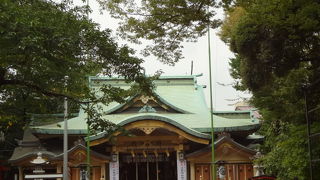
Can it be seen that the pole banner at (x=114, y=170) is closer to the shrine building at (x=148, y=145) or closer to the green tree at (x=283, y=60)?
the shrine building at (x=148, y=145)

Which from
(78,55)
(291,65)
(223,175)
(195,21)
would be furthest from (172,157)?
(78,55)

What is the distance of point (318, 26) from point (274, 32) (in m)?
2.13

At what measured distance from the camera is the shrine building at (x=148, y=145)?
19531 mm

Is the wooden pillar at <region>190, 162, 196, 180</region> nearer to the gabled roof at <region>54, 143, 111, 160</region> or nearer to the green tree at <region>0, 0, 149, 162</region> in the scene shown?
the gabled roof at <region>54, 143, 111, 160</region>

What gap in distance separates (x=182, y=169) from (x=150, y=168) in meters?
3.19

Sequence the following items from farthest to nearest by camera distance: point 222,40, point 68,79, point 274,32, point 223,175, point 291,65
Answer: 1. point 222,40
2. point 223,175
3. point 291,65
4. point 274,32
5. point 68,79

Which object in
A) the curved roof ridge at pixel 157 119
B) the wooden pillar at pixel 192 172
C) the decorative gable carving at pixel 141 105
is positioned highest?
the decorative gable carving at pixel 141 105

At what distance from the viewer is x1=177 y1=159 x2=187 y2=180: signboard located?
20.5 m

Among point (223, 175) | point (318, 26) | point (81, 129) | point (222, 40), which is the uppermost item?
point (222, 40)

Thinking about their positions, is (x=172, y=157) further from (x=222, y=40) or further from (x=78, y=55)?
(x=78, y=55)

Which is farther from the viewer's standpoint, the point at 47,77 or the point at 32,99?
the point at 32,99

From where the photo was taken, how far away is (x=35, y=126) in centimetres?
2014

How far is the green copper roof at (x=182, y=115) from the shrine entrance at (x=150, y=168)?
85.6 inches

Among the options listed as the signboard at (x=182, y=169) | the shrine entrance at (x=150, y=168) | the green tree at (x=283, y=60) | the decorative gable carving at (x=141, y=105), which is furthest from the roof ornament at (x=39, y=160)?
the green tree at (x=283, y=60)
